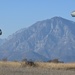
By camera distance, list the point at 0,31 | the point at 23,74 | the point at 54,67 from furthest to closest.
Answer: the point at 0,31 → the point at 54,67 → the point at 23,74

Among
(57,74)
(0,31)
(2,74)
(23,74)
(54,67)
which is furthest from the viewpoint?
(0,31)

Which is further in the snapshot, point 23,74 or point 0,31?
point 0,31

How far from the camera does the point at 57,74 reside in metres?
37.2

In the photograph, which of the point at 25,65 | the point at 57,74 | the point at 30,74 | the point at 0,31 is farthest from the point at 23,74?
the point at 0,31

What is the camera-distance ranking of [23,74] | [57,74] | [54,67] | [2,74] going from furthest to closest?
[54,67] → [57,74] → [23,74] → [2,74]

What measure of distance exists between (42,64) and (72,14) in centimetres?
1490

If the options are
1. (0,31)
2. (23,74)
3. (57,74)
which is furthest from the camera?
(0,31)

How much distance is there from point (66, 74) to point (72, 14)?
2672 cm

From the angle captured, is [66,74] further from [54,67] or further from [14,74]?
[54,67]

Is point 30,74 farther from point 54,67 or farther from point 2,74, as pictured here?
point 54,67

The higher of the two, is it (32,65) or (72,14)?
(72,14)

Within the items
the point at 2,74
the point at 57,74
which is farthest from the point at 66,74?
the point at 2,74

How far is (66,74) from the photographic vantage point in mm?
37938

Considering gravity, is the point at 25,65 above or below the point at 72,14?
below
